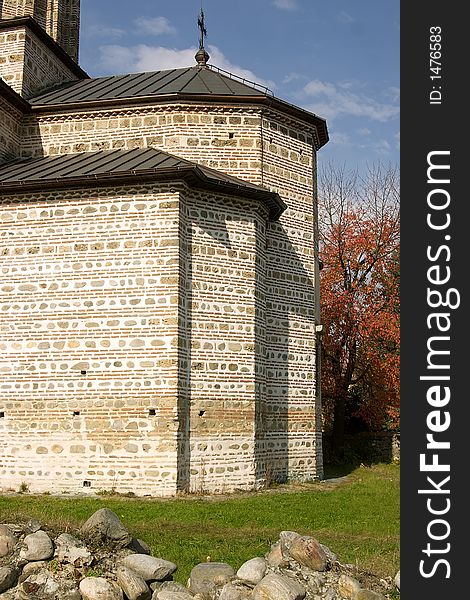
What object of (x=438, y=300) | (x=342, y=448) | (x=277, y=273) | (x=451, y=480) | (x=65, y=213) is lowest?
(x=342, y=448)

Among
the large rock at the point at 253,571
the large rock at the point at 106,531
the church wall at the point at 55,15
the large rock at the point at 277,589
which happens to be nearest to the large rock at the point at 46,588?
the large rock at the point at 106,531

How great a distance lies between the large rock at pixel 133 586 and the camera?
186 inches

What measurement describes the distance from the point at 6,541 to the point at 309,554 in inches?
89.5

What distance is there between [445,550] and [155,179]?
8050 mm

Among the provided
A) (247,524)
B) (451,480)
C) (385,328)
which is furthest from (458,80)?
(385,328)

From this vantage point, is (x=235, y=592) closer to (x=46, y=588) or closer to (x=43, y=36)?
(x=46, y=588)

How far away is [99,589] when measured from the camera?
4.68 meters

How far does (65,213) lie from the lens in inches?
438

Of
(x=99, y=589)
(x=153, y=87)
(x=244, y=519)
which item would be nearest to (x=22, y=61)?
(x=153, y=87)

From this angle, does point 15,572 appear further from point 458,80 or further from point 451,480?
point 458,80

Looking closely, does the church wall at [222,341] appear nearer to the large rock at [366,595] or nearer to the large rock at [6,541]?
the large rock at [6,541]

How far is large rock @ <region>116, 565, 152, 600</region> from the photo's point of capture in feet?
15.5

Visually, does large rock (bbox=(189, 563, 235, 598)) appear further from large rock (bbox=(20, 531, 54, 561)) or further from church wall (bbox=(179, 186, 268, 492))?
church wall (bbox=(179, 186, 268, 492))

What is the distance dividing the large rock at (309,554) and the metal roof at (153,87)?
9.49m
